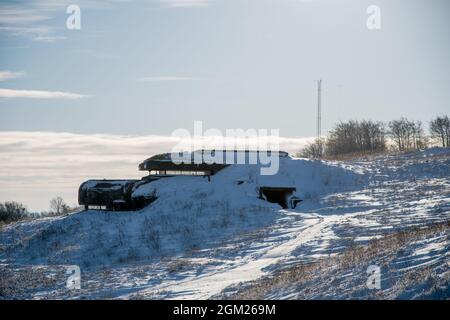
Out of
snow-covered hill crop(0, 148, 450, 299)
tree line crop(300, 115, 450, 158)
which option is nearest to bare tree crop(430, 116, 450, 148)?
tree line crop(300, 115, 450, 158)

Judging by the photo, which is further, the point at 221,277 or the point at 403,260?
the point at 221,277

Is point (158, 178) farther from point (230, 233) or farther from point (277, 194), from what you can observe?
point (230, 233)

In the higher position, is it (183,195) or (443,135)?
(443,135)

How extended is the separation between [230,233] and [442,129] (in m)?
44.2

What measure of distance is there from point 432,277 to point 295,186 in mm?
21370

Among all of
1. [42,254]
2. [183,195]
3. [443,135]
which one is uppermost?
[443,135]

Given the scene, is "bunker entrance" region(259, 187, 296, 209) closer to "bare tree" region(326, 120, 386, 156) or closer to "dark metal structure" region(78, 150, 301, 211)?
"dark metal structure" region(78, 150, 301, 211)

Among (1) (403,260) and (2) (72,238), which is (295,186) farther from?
(1) (403,260)

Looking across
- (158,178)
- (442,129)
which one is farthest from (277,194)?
(442,129)

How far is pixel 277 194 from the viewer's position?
3338 cm

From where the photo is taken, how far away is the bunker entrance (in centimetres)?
3289

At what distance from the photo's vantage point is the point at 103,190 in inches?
1330

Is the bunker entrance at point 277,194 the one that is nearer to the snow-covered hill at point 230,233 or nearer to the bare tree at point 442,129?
the snow-covered hill at point 230,233
